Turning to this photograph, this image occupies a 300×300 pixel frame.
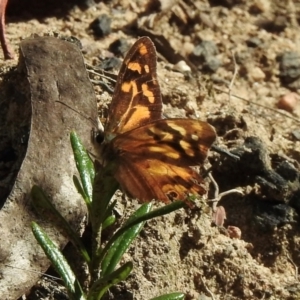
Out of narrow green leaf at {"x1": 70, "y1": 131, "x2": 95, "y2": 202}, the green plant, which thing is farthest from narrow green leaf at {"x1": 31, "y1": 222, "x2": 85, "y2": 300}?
narrow green leaf at {"x1": 70, "y1": 131, "x2": 95, "y2": 202}

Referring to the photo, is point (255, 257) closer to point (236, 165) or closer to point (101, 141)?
point (236, 165)

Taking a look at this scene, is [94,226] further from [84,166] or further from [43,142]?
[43,142]

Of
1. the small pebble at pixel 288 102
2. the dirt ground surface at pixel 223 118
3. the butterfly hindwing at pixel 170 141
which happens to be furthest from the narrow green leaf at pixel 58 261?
the small pebble at pixel 288 102

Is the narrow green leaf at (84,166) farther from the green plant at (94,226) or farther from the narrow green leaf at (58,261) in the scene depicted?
the narrow green leaf at (58,261)

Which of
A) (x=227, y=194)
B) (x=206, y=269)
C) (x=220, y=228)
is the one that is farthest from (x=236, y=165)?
(x=206, y=269)

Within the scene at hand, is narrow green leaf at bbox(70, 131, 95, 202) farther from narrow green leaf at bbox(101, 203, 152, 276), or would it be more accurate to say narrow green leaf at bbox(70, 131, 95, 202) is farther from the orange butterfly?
narrow green leaf at bbox(101, 203, 152, 276)
